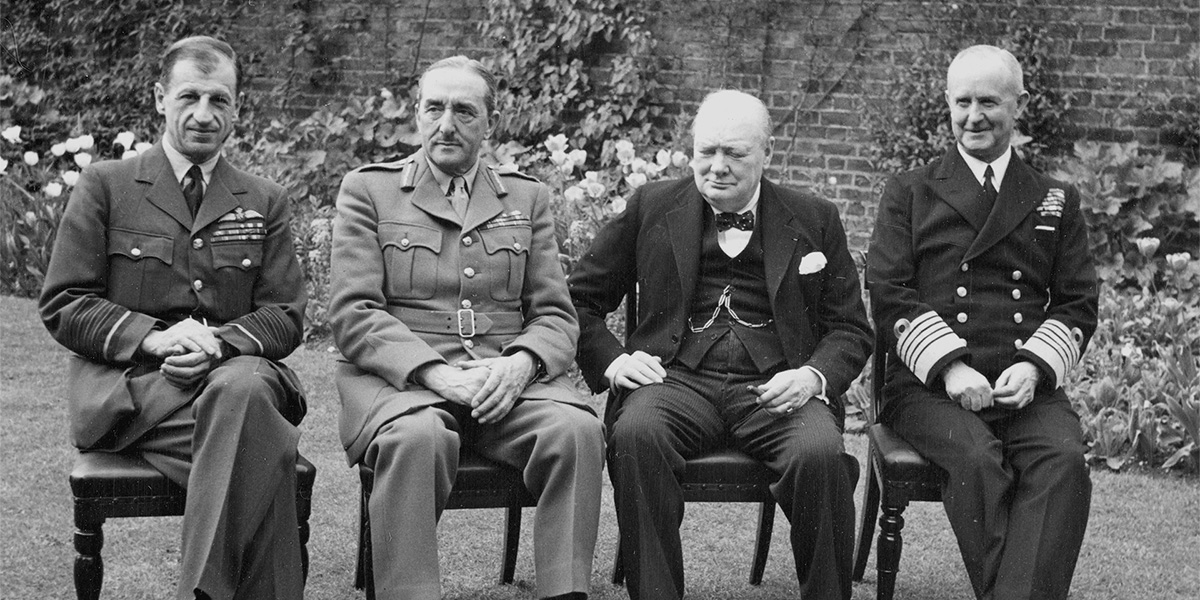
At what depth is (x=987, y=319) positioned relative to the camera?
12.1 ft

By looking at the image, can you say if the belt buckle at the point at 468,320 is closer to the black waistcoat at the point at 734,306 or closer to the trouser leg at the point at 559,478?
the trouser leg at the point at 559,478

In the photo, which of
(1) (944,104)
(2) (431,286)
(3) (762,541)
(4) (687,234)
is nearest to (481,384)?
(2) (431,286)

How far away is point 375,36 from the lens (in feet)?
28.6

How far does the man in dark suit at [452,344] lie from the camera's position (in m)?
3.14

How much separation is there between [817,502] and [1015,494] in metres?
0.56

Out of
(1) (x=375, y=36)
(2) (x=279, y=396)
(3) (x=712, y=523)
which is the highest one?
(1) (x=375, y=36)

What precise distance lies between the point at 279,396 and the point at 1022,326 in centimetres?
213

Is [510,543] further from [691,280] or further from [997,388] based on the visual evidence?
[997,388]

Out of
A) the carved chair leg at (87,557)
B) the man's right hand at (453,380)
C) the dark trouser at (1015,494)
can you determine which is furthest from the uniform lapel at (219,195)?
the dark trouser at (1015,494)

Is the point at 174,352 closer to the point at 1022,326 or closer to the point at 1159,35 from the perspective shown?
the point at 1022,326

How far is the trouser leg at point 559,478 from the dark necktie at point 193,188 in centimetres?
104

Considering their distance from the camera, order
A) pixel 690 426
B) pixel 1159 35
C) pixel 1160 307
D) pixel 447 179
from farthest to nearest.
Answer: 1. pixel 1159 35
2. pixel 1160 307
3. pixel 447 179
4. pixel 690 426

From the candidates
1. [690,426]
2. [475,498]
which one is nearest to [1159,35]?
[690,426]

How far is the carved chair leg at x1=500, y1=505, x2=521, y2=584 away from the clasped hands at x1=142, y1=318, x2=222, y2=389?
1064 mm
